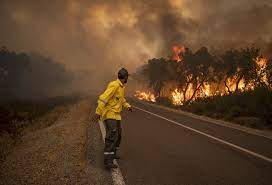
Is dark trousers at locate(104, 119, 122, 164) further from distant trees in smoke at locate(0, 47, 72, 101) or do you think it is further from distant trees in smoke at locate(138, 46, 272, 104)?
distant trees in smoke at locate(0, 47, 72, 101)

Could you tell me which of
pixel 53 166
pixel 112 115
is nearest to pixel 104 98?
pixel 112 115

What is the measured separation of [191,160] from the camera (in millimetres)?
6832

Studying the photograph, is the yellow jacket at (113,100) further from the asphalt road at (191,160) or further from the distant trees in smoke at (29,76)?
the distant trees in smoke at (29,76)

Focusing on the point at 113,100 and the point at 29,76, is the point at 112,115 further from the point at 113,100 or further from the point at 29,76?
the point at 29,76

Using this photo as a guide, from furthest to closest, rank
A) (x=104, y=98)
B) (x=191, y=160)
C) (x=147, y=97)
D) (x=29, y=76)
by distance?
(x=29, y=76)
(x=147, y=97)
(x=191, y=160)
(x=104, y=98)

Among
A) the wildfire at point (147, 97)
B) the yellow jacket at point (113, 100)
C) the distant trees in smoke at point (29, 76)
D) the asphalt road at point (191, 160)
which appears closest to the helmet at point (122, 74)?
the yellow jacket at point (113, 100)

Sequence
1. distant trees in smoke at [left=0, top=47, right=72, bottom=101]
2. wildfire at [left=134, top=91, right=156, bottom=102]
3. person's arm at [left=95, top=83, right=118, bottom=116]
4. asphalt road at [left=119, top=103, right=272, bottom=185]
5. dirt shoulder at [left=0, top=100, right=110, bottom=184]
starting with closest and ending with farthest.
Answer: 1. dirt shoulder at [left=0, top=100, right=110, bottom=184]
2. asphalt road at [left=119, top=103, right=272, bottom=185]
3. person's arm at [left=95, top=83, right=118, bottom=116]
4. wildfire at [left=134, top=91, right=156, bottom=102]
5. distant trees in smoke at [left=0, top=47, right=72, bottom=101]

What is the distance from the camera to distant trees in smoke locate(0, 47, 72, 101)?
8038 cm

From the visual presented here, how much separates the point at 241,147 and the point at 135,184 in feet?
14.6

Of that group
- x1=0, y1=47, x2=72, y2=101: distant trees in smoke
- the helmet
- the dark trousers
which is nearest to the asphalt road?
the dark trousers

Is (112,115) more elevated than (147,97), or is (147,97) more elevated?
(147,97)

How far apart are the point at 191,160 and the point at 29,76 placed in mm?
130866

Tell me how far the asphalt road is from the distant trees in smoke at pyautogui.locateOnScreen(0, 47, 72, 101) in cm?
5125

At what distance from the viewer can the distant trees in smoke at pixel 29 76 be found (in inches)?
3164
